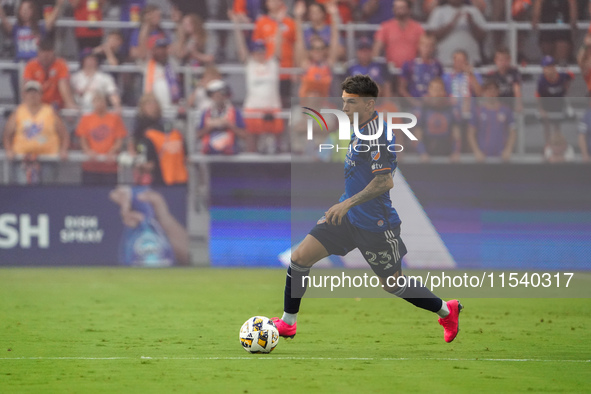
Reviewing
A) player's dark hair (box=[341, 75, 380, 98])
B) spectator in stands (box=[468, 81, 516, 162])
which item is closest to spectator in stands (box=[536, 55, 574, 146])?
spectator in stands (box=[468, 81, 516, 162])

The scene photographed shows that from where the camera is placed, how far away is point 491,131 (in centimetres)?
1450

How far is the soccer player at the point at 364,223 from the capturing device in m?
6.94

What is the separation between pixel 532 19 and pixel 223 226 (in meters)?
7.12

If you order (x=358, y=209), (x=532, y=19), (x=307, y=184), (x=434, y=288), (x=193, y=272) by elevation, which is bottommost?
(x=193, y=272)

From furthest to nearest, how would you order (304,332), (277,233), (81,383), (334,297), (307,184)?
1. (277,233)
2. (307,184)
3. (334,297)
4. (304,332)
5. (81,383)

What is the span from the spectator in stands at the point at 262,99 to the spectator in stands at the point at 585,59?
18.4 ft

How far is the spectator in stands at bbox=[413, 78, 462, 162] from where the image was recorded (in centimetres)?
1409

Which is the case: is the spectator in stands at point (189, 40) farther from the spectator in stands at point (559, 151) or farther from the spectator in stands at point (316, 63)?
the spectator in stands at point (559, 151)

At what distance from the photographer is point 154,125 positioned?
52.6 ft

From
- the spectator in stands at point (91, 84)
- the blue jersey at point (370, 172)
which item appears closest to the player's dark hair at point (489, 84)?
the spectator in stands at point (91, 84)

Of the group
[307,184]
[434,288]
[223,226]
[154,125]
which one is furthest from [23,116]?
[434,288]

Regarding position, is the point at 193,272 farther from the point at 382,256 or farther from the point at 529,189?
the point at 382,256

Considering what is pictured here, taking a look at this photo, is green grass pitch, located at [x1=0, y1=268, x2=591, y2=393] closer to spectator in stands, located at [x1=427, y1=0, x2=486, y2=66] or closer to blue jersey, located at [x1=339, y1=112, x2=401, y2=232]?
blue jersey, located at [x1=339, y1=112, x2=401, y2=232]

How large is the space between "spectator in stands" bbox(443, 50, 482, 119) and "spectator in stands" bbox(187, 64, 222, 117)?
14.1 feet
